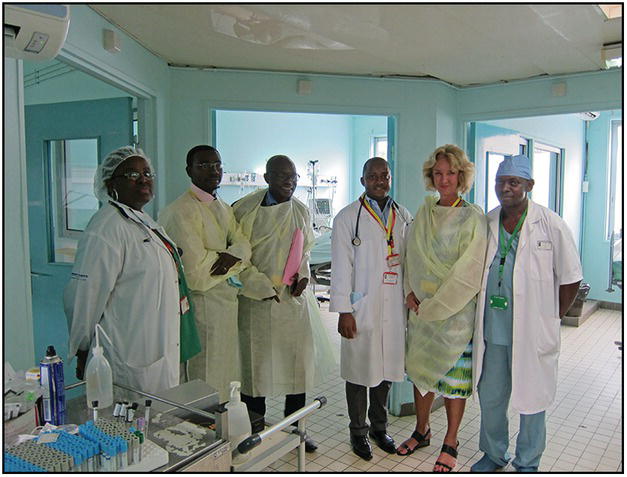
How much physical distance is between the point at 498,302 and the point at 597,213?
15.8ft

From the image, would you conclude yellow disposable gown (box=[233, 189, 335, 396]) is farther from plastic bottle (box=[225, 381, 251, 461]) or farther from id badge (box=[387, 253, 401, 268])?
plastic bottle (box=[225, 381, 251, 461])

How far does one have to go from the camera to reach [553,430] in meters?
2.98

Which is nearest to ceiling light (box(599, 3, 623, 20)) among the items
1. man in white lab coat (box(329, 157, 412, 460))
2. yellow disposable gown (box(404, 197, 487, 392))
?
yellow disposable gown (box(404, 197, 487, 392))

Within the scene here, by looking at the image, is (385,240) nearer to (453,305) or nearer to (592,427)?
(453,305)

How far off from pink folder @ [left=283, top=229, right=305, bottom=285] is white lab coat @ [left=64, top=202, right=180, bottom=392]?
0.75m

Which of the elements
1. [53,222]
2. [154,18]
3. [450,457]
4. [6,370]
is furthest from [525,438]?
[53,222]

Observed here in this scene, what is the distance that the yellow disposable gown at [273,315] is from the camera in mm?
2617

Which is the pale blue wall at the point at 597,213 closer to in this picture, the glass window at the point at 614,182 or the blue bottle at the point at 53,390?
the glass window at the point at 614,182

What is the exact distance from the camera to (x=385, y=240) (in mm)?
2582

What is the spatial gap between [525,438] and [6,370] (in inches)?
86.7

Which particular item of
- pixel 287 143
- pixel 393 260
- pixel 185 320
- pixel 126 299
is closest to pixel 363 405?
pixel 393 260

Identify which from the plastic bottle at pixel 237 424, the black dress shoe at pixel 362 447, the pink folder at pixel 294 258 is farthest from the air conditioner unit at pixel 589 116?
the plastic bottle at pixel 237 424

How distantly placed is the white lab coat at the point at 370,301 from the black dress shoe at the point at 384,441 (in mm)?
348

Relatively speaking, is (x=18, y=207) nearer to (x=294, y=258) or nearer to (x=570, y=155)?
(x=294, y=258)
